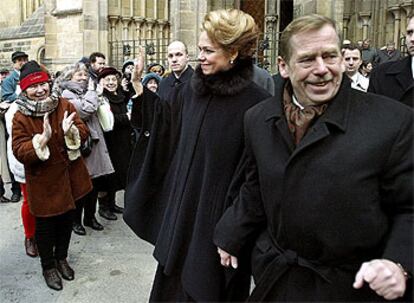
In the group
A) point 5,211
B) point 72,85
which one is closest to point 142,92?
point 72,85

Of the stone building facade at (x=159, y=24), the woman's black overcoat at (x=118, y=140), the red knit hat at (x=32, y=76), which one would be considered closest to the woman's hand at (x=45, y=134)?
the red knit hat at (x=32, y=76)

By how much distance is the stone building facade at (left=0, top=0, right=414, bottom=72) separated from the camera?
9172 millimetres

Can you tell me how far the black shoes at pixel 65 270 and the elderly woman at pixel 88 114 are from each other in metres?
0.83

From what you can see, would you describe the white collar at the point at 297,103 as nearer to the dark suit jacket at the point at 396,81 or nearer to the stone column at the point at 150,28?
the dark suit jacket at the point at 396,81

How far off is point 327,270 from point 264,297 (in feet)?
1.02

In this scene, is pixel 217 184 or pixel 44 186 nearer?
pixel 217 184

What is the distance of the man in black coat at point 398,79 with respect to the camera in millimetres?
3403

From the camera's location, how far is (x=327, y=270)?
1.77 m

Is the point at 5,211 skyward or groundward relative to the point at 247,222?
groundward

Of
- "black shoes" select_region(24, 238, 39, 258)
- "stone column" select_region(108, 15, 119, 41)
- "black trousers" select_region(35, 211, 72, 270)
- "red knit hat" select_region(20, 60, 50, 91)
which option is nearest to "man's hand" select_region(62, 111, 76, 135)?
"red knit hat" select_region(20, 60, 50, 91)

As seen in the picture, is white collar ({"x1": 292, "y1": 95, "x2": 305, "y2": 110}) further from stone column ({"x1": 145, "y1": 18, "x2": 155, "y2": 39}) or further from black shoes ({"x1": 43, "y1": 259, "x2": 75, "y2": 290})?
stone column ({"x1": 145, "y1": 18, "x2": 155, "y2": 39})

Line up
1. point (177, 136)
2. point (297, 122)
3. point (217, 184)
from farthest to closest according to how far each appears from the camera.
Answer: point (177, 136), point (217, 184), point (297, 122)

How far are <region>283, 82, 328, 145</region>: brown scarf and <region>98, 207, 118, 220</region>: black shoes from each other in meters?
4.21

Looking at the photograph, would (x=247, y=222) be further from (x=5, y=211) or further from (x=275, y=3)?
(x=275, y=3)
